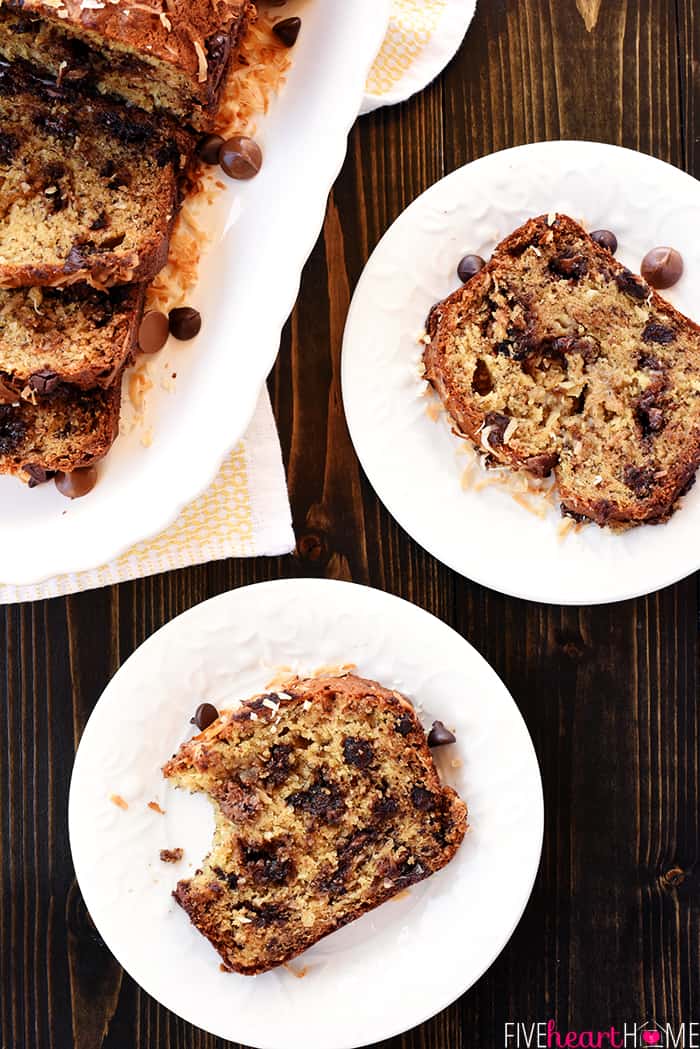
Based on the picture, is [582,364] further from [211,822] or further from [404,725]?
[211,822]

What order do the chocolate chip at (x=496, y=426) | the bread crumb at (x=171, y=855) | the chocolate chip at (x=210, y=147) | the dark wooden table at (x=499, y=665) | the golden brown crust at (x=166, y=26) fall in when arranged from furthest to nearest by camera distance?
the dark wooden table at (x=499, y=665)
the bread crumb at (x=171, y=855)
the chocolate chip at (x=496, y=426)
the chocolate chip at (x=210, y=147)
the golden brown crust at (x=166, y=26)

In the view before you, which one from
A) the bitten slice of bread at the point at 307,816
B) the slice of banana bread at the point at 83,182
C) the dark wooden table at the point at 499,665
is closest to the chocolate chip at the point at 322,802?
the bitten slice of bread at the point at 307,816

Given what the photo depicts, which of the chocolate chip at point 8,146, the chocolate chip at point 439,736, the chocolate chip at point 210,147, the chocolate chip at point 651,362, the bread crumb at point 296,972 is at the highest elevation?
the chocolate chip at point 210,147

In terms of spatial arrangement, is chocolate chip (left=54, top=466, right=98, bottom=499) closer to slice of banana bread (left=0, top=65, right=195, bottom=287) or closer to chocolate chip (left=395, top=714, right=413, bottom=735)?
slice of banana bread (left=0, top=65, right=195, bottom=287)

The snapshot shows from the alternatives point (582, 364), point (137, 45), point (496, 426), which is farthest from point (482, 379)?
point (137, 45)

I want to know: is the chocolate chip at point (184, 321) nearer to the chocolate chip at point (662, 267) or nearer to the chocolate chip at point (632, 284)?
the chocolate chip at point (632, 284)

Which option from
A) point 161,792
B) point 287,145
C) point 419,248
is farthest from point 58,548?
point 419,248

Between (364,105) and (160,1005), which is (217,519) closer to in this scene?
(364,105)

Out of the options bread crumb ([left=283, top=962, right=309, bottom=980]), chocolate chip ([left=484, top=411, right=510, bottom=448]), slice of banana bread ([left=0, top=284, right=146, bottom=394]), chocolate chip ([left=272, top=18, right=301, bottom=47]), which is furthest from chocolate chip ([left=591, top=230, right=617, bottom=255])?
bread crumb ([left=283, top=962, right=309, bottom=980])
